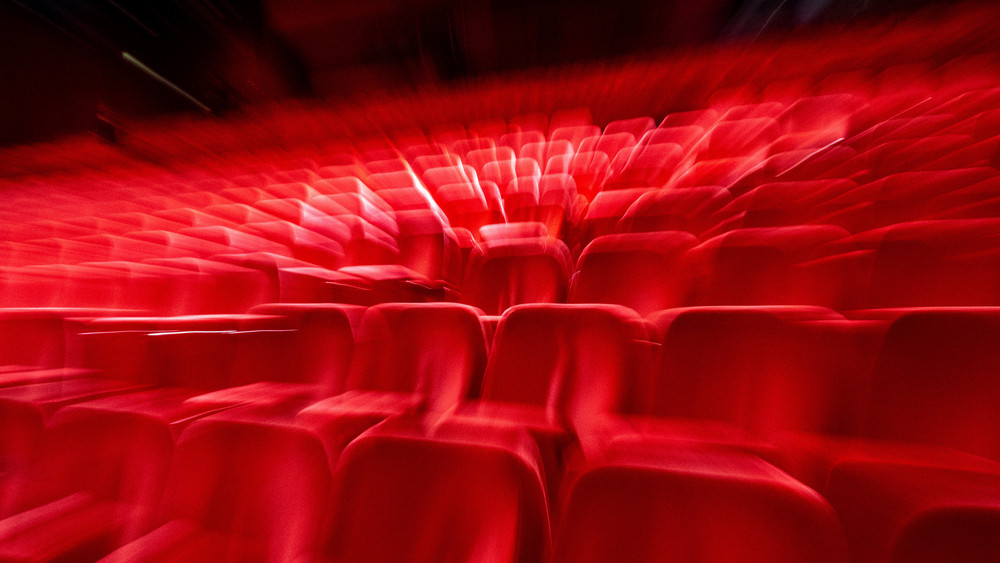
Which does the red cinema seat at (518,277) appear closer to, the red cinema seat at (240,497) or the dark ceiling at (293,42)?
the red cinema seat at (240,497)

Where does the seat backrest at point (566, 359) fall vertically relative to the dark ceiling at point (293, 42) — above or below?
below

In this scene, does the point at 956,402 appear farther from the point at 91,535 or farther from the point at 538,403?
the point at 91,535

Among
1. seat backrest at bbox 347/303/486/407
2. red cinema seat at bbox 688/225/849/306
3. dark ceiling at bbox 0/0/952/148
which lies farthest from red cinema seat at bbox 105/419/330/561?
dark ceiling at bbox 0/0/952/148

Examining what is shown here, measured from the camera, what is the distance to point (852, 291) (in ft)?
1.20

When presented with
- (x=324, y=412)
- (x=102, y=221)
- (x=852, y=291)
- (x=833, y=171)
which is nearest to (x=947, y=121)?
(x=833, y=171)

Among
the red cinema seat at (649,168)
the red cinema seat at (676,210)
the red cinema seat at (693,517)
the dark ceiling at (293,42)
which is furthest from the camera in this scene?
the dark ceiling at (293,42)

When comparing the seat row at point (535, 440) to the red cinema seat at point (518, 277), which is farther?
the red cinema seat at point (518, 277)

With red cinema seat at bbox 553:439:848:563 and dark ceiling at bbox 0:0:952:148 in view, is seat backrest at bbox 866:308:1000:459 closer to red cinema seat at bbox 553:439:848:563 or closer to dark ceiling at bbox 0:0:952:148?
red cinema seat at bbox 553:439:848:563

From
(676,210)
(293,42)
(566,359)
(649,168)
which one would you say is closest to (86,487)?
(566,359)

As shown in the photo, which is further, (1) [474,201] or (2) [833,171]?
(1) [474,201]

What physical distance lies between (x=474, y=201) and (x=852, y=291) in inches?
22.2

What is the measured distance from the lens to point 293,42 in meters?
1.93

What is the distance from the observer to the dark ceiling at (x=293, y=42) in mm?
1295

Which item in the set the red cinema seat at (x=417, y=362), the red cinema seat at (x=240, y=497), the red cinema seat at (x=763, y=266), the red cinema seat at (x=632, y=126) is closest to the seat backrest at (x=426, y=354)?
the red cinema seat at (x=417, y=362)
